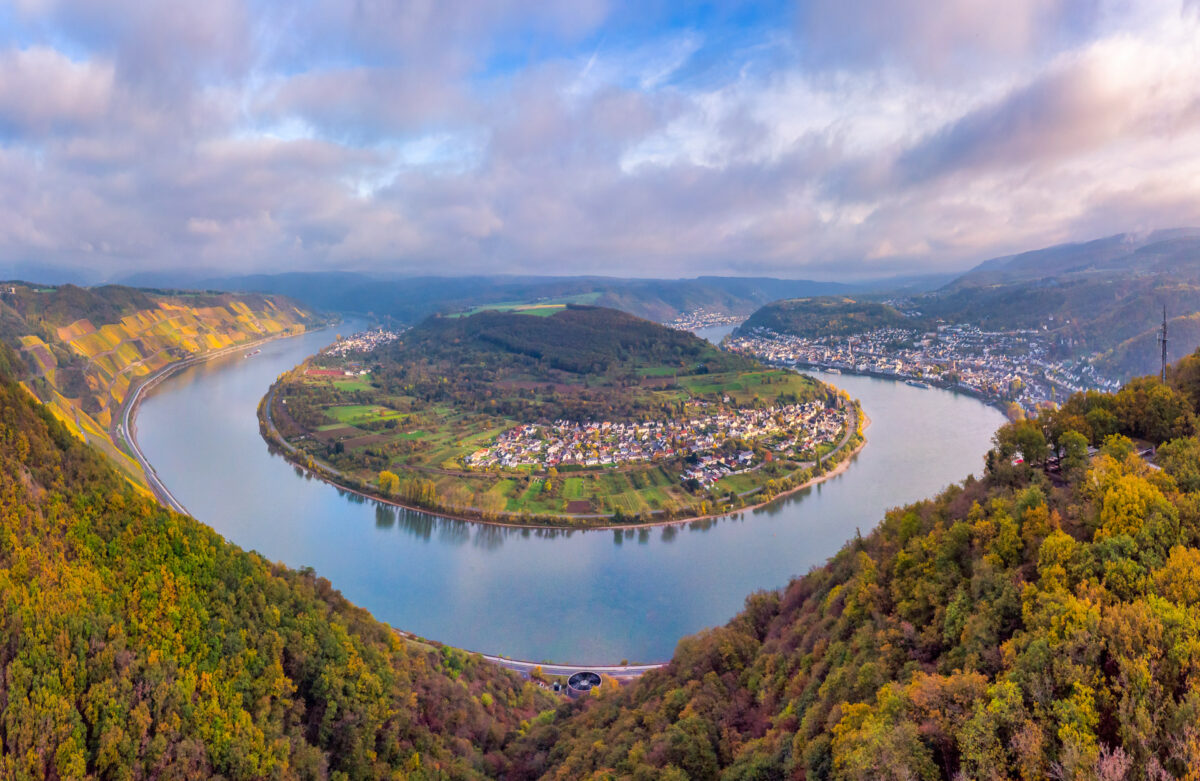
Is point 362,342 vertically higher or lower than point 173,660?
higher

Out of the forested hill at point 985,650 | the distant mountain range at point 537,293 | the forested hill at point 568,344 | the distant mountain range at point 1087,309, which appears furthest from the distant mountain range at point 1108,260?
the forested hill at point 985,650

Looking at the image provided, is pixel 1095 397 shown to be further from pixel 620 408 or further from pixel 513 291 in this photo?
pixel 513 291

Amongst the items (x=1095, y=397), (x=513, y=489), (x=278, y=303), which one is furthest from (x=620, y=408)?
(x=278, y=303)

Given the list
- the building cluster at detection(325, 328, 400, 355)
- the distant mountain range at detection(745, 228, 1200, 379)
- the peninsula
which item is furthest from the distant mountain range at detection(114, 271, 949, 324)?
the peninsula

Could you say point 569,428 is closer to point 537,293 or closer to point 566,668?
point 566,668

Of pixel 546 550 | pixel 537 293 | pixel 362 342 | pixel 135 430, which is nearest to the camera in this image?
pixel 546 550

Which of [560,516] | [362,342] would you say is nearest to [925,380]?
[560,516]
